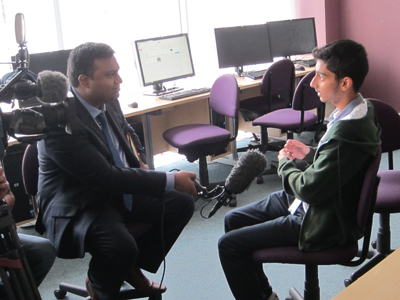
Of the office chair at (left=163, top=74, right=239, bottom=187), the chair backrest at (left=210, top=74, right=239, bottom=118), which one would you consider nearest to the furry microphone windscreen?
the office chair at (left=163, top=74, right=239, bottom=187)

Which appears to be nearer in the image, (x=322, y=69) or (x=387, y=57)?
(x=322, y=69)

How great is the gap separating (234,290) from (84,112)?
3.19 ft

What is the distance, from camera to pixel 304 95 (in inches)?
141

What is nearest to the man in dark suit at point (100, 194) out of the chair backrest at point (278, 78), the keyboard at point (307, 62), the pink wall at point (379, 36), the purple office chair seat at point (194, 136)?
the purple office chair seat at point (194, 136)

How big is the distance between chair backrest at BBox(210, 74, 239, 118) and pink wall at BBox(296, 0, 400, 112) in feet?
7.76

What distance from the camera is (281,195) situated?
6.54 feet

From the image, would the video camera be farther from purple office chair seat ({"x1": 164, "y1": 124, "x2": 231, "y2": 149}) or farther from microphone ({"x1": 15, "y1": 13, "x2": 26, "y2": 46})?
purple office chair seat ({"x1": 164, "y1": 124, "x2": 231, "y2": 149})

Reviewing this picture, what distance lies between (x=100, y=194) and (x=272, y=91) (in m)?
2.45

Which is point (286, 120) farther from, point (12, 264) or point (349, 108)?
point (12, 264)

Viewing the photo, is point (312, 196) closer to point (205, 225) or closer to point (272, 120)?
point (205, 225)

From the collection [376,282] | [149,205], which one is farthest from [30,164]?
[376,282]

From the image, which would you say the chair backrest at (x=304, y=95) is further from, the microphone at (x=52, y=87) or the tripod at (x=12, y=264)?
the tripod at (x=12, y=264)

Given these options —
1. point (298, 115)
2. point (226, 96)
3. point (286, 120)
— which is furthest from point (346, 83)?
point (298, 115)

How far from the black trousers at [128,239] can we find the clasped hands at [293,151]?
594 mm
